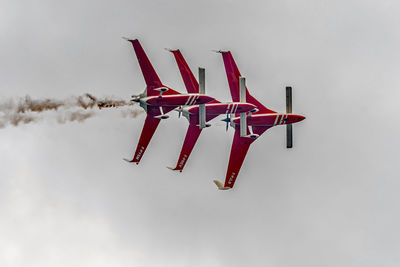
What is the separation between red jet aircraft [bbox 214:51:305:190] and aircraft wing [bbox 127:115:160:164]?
377 inches

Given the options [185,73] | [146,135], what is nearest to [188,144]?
[146,135]

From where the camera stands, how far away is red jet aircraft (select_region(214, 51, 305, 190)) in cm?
14900

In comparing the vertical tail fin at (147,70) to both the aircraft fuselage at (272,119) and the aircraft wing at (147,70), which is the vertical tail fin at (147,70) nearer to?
the aircraft wing at (147,70)

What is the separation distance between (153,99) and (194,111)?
586 centimetres

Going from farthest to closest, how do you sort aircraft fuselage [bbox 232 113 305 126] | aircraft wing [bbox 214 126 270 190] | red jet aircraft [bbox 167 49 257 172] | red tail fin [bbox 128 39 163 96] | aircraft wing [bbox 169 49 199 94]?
aircraft wing [bbox 214 126 270 190]
aircraft fuselage [bbox 232 113 305 126]
aircraft wing [bbox 169 49 199 94]
red jet aircraft [bbox 167 49 257 172]
red tail fin [bbox 128 39 163 96]

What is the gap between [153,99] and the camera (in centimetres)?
14250

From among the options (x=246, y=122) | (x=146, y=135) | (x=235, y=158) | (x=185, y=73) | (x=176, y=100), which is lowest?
(x=235, y=158)

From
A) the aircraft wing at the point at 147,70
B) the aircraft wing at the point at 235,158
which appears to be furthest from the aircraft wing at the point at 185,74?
the aircraft wing at the point at 235,158

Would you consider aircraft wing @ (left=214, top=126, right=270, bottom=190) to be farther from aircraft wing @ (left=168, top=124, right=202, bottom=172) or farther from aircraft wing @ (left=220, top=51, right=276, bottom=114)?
aircraft wing @ (left=220, top=51, right=276, bottom=114)

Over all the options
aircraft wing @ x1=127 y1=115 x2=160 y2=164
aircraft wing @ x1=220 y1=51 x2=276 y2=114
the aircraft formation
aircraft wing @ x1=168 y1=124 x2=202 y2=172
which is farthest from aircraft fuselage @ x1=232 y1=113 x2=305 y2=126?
aircraft wing @ x1=127 y1=115 x2=160 y2=164

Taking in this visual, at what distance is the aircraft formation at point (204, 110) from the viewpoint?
143 m

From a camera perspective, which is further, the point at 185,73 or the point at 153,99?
the point at 185,73

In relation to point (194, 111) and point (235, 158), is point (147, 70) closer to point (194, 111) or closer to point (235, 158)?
point (194, 111)

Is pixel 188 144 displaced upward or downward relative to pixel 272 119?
downward
